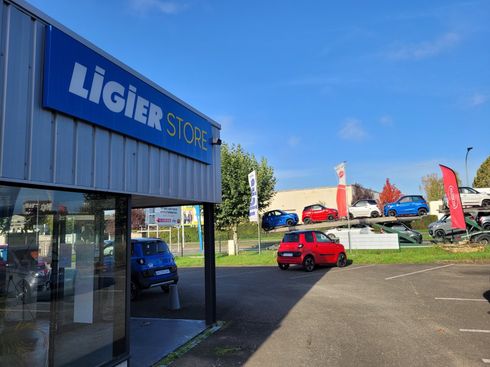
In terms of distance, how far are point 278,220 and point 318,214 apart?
3.38 metres

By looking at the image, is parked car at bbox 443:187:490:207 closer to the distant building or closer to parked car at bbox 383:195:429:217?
parked car at bbox 383:195:429:217

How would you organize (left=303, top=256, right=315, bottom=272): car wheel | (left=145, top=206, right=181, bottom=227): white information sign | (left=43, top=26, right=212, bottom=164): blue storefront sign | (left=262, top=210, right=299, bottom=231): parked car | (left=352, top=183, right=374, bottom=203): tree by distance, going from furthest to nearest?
(left=352, top=183, right=374, bottom=203): tree < (left=262, top=210, right=299, bottom=231): parked car < (left=145, top=206, right=181, bottom=227): white information sign < (left=303, top=256, right=315, bottom=272): car wheel < (left=43, top=26, right=212, bottom=164): blue storefront sign

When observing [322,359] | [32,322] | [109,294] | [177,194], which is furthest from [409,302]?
[32,322]

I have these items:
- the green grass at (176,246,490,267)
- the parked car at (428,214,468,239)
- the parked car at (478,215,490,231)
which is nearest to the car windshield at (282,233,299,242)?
the green grass at (176,246,490,267)

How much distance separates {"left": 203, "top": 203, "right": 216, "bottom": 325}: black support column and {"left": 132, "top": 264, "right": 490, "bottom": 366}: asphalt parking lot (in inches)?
16.9

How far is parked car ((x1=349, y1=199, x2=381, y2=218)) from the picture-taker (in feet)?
95.8

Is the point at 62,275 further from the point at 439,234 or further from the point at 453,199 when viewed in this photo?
the point at 439,234

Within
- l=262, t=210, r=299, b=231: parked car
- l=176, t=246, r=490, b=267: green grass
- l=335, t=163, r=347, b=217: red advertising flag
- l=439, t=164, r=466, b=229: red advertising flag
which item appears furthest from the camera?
l=262, t=210, r=299, b=231: parked car

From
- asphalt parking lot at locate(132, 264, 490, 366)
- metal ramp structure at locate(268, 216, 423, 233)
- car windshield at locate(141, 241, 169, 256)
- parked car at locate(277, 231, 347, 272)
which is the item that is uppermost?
metal ramp structure at locate(268, 216, 423, 233)

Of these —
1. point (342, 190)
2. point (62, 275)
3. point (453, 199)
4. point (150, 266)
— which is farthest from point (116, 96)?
point (453, 199)

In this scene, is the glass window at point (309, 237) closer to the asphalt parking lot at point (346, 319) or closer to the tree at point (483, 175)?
the asphalt parking lot at point (346, 319)

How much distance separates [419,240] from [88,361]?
23.1 meters

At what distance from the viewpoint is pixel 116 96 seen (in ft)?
17.3

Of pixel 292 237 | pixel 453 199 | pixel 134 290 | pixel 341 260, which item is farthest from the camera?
pixel 453 199
